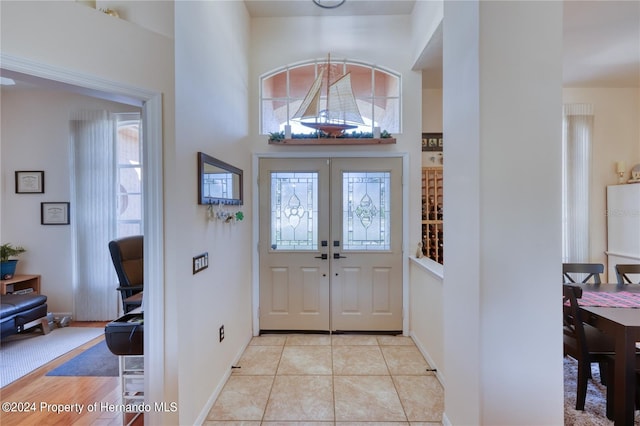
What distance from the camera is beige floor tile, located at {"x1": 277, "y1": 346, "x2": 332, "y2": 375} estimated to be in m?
2.58

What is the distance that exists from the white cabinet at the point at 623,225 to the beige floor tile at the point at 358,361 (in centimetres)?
361

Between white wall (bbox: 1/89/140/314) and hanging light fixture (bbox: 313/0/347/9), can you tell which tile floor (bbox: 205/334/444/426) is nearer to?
Result: white wall (bbox: 1/89/140/314)

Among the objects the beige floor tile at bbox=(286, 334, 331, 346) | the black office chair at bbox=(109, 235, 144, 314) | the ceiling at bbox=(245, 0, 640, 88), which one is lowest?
the beige floor tile at bbox=(286, 334, 331, 346)

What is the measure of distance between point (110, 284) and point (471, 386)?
165 inches

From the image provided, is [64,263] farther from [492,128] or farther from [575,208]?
[575,208]

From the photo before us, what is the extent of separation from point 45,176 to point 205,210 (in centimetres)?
330

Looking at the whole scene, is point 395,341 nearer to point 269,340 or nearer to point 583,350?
point 269,340

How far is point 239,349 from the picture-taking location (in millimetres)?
2842

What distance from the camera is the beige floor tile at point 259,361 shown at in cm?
258

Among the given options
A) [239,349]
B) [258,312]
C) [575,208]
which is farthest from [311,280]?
[575,208]

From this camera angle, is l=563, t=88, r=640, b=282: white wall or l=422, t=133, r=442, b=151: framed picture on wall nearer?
l=422, t=133, r=442, b=151: framed picture on wall

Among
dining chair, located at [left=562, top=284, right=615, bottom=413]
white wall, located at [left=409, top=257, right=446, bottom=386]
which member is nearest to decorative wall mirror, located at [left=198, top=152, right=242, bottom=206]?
white wall, located at [left=409, top=257, right=446, bottom=386]

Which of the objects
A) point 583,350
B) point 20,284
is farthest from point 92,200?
point 583,350

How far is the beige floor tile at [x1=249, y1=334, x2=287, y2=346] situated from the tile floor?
0.08ft
